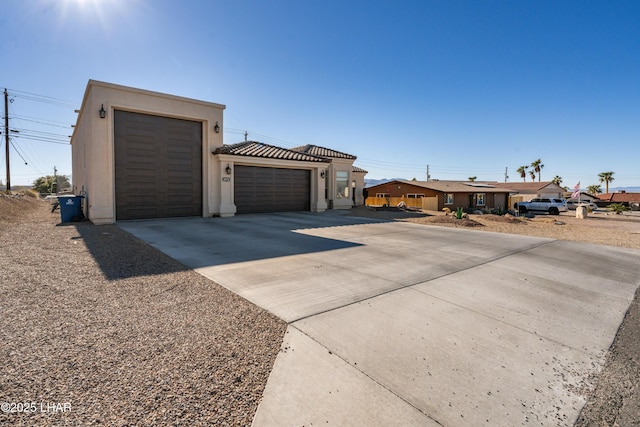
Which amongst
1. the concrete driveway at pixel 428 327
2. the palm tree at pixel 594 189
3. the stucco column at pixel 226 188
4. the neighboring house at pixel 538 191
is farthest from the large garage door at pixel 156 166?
the palm tree at pixel 594 189

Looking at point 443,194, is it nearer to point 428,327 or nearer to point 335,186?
point 335,186

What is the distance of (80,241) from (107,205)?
4413mm

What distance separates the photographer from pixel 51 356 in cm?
260

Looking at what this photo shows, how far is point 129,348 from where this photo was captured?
9.07ft

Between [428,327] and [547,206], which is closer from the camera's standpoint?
[428,327]

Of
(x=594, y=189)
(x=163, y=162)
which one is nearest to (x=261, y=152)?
(x=163, y=162)

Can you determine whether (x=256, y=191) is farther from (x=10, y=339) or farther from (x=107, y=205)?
(x=10, y=339)

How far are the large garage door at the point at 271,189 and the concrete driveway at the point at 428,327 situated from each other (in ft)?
27.1

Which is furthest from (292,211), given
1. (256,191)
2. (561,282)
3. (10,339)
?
(10,339)

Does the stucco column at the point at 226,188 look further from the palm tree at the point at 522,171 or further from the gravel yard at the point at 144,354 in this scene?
the palm tree at the point at 522,171

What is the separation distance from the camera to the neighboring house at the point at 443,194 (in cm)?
2883

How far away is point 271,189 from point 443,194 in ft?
61.2

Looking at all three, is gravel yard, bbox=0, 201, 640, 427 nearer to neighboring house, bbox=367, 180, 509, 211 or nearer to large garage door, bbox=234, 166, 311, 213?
large garage door, bbox=234, 166, 311, 213

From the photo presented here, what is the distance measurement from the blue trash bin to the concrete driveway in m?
7.94
